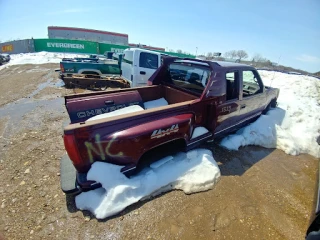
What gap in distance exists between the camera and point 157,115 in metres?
2.41

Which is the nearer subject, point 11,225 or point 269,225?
point 11,225

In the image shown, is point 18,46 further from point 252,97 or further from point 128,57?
point 252,97

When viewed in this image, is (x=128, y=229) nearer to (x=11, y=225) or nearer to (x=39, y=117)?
(x=11, y=225)

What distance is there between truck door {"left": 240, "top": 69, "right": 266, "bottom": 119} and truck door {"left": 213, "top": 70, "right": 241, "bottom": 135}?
0.72ft

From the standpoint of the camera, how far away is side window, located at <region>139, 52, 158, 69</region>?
693cm

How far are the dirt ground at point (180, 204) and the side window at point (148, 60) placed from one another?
451 centimetres

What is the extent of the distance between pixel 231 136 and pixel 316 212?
2505 mm

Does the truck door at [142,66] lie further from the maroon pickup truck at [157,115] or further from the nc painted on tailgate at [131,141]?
the nc painted on tailgate at [131,141]

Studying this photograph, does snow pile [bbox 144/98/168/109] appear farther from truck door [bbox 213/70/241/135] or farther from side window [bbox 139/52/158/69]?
side window [bbox 139/52/158/69]

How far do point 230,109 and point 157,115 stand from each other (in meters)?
1.81

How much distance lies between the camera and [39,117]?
16.3ft

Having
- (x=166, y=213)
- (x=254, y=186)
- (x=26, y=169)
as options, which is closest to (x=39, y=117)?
(x=26, y=169)

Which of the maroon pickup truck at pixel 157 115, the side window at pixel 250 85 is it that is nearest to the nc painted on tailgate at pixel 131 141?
the maroon pickup truck at pixel 157 115

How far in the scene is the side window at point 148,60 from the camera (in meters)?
6.93
